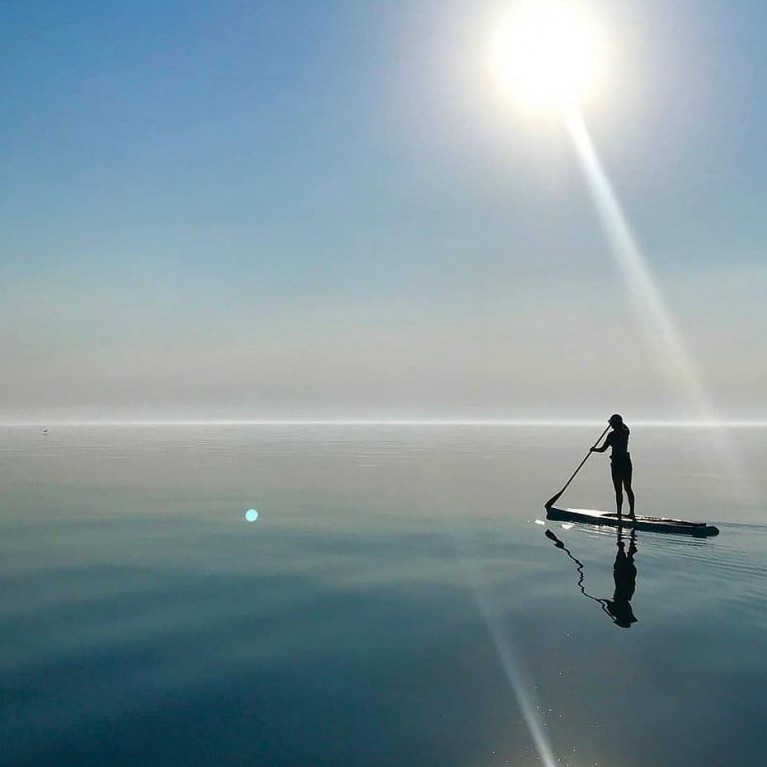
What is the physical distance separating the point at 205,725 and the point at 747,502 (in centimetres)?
3808

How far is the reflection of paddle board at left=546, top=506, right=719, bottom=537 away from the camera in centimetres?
2461

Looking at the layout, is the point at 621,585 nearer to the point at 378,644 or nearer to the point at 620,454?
the point at 378,644

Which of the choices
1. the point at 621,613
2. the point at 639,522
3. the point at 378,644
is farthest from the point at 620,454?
the point at 378,644

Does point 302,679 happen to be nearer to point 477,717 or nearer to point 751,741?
point 477,717

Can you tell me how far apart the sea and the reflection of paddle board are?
26.8 inches

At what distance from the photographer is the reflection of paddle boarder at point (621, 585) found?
14734 millimetres

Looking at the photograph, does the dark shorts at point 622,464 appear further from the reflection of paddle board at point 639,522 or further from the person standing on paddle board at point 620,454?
the reflection of paddle board at point 639,522

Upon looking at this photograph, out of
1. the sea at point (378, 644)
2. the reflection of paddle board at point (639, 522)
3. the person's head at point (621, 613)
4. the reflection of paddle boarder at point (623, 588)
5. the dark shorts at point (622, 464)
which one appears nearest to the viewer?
the sea at point (378, 644)

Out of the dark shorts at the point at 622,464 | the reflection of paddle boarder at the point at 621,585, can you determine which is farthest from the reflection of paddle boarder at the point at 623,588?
the dark shorts at the point at 622,464

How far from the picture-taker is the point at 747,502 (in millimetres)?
37844

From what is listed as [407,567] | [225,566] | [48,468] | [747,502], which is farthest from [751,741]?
[48,468]

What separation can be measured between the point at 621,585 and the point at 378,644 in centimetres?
837

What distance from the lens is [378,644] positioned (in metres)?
13.1

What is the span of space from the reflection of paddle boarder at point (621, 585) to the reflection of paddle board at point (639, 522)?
1.84 m
